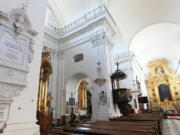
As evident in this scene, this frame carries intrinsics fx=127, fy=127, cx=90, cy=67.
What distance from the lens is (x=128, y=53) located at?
38.4 ft

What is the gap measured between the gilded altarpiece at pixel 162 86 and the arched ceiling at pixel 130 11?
448 inches

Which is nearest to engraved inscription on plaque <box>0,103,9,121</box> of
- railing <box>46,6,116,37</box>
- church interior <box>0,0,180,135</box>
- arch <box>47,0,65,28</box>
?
church interior <box>0,0,180,135</box>

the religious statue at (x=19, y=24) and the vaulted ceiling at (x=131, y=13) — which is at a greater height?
the vaulted ceiling at (x=131, y=13)

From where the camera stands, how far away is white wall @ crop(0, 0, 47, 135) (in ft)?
7.75

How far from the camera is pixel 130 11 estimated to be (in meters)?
10.6

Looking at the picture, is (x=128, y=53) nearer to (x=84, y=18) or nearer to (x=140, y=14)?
(x=140, y=14)

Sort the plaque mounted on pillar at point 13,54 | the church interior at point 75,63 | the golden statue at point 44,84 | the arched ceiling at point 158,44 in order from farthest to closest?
the arched ceiling at point 158,44, the golden statue at point 44,84, the church interior at point 75,63, the plaque mounted on pillar at point 13,54

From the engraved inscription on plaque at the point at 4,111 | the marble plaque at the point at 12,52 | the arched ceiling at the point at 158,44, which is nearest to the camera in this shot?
the engraved inscription on plaque at the point at 4,111

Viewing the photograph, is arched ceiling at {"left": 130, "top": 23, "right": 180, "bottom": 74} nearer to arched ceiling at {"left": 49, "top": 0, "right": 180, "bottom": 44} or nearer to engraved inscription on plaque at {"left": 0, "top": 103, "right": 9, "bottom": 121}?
arched ceiling at {"left": 49, "top": 0, "right": 180, "bottom": 44}

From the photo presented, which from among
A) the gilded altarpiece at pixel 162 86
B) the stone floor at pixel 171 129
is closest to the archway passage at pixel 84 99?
the stone floor at pixel 171 129

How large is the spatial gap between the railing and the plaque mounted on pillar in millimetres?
5541

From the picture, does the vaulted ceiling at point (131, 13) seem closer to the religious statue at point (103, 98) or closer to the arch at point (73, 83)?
the arch at point (73, 83)

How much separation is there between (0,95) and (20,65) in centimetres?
71

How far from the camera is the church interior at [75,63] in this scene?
255 cm
